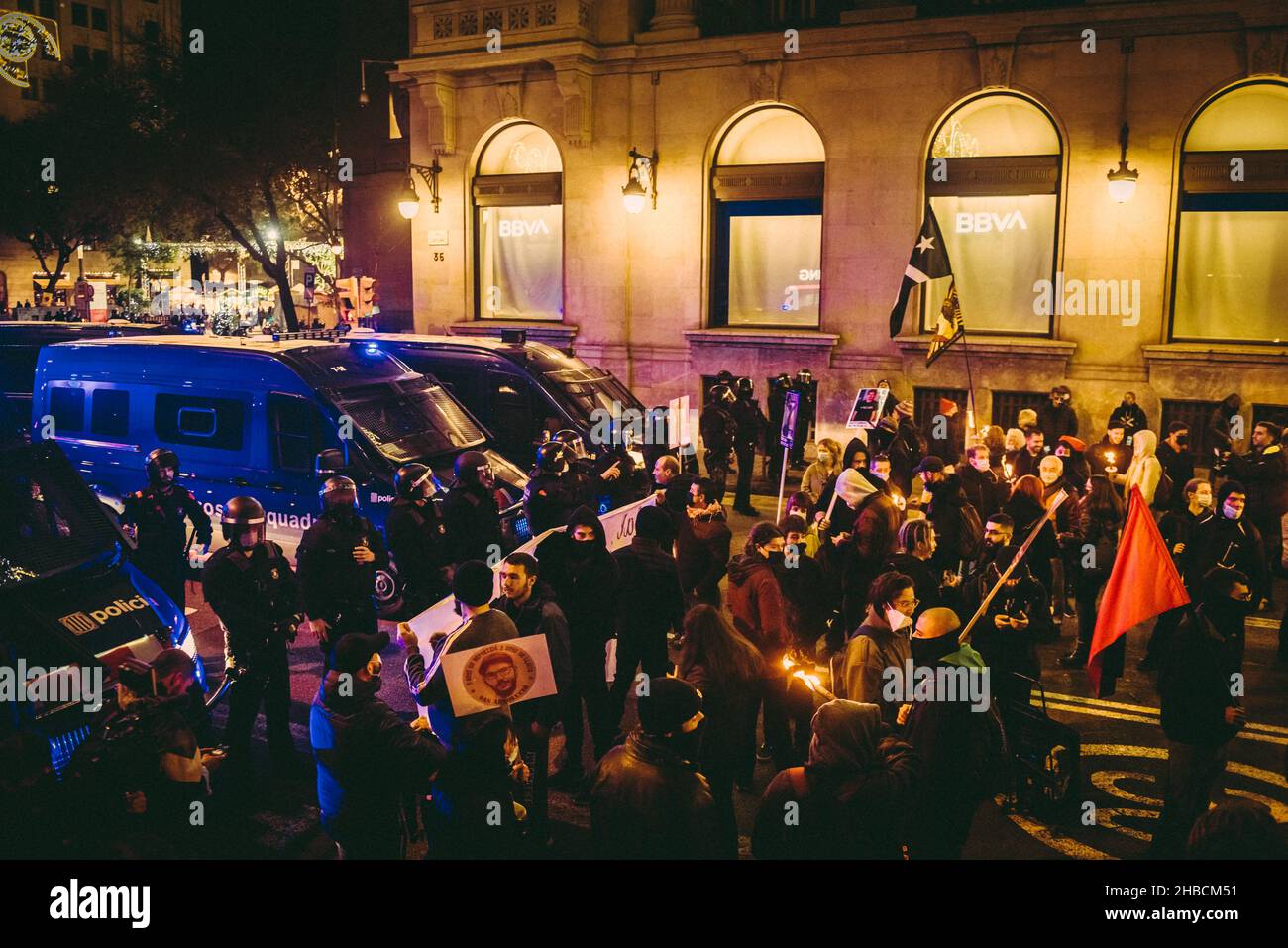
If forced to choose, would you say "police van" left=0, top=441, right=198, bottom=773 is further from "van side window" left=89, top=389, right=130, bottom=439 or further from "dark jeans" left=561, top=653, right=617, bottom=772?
"van side window" left=89, top=389, right=130, bottom=439

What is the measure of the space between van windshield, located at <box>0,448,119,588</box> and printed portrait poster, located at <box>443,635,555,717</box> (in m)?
2.96

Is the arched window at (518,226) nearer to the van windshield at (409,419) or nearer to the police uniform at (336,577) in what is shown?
the van windshield at (409,419)

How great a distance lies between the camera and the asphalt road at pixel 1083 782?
19.7 ft

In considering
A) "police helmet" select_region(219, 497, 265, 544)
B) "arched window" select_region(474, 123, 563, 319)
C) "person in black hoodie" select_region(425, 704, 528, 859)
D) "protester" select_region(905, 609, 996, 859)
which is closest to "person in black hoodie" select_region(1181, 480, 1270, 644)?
"protester" select_region(905, 609, 996, 859)

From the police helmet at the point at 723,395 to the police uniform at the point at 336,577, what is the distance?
860 centimetres

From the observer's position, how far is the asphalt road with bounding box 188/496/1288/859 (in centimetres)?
601

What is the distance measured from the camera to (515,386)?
13.6 meters

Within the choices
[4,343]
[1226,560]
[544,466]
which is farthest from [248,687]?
[4,343]

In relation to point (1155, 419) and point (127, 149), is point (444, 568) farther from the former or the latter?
point (127, 149)

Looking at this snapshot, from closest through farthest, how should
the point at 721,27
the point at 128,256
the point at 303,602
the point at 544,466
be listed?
the point at 303,602 → the point at 544,466 → the point at 721,27 → the point at 128,256

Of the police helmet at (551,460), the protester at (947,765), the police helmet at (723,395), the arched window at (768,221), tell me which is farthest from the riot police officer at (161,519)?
the arched window at (768,221)

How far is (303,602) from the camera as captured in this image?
7156 millimetres

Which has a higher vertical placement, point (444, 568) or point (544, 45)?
point (544, 45)
